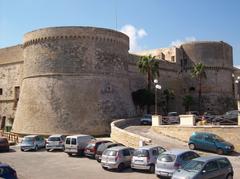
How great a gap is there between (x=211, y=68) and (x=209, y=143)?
1243 inches

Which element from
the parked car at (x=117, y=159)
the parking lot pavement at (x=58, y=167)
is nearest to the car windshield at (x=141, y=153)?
the parked car at (x=117, y=159)

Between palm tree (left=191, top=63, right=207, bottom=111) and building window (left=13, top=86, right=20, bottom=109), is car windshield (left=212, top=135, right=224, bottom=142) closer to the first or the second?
palm tree (left=191, top=63, right=207, bottom=111)

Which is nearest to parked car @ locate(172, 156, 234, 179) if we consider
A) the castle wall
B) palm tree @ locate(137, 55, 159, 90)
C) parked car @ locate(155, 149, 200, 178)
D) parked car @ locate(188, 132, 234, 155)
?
parked car @ locate(155, 149, 200, 178)

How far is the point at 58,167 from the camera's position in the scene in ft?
63.6

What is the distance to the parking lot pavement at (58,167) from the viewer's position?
1692 centimetres

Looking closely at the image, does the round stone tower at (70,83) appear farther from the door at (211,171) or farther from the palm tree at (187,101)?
Answer: the door at (211,171)

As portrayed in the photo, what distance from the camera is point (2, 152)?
26578mm

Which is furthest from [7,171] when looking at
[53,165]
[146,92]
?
[146,92]

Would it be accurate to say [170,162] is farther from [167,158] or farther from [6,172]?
[6,172]

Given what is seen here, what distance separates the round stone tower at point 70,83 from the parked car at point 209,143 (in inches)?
516

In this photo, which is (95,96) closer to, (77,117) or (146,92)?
(77,117)

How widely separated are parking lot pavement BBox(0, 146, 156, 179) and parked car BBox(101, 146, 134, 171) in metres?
0.32

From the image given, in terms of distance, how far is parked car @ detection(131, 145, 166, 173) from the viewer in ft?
56.4

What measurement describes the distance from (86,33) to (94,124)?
9118mm
